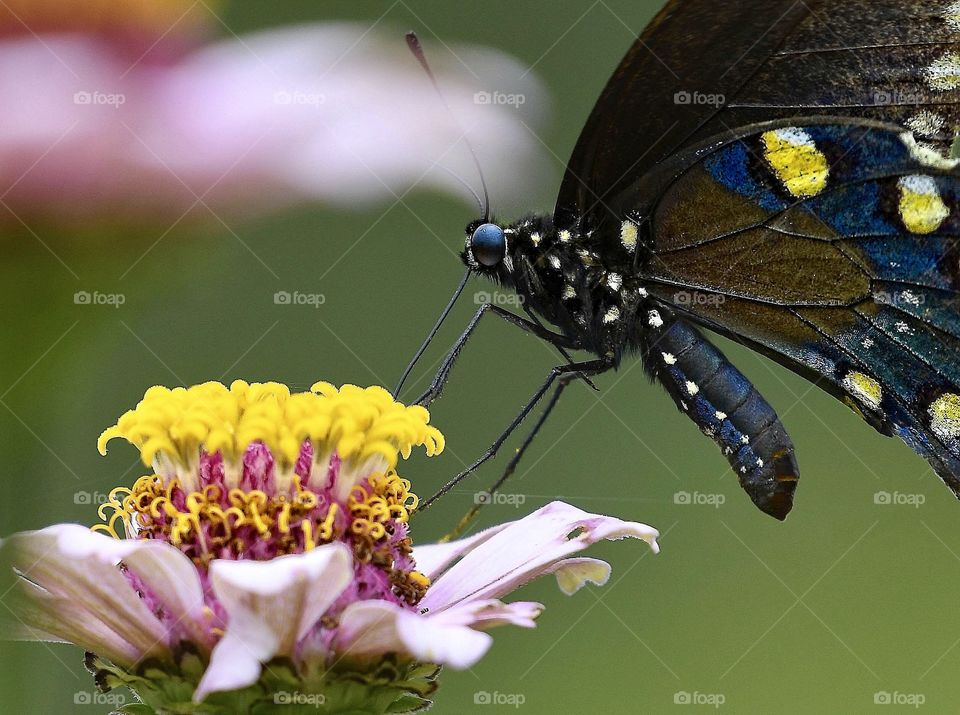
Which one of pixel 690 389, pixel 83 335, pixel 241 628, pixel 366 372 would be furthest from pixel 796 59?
pixel 366 372

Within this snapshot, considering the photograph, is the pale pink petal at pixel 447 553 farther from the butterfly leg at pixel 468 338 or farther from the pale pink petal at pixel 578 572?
the butterfly leg at pixel 468 338

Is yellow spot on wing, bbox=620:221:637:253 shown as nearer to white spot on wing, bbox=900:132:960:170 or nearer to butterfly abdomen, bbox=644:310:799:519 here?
butterfly abdomen, bbox=644:310:799:519

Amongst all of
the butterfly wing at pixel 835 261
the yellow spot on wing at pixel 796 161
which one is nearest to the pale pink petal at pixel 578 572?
the butterfly wing at pixel 835 261

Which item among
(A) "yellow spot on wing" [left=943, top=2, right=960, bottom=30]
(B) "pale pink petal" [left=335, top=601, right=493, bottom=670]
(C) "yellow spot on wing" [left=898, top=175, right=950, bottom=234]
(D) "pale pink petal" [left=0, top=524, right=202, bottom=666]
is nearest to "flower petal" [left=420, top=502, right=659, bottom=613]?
(B) "pale pink petal" [left=335, top=601, right=493, bottom=670]

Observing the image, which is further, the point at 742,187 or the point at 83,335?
the point at 742,187

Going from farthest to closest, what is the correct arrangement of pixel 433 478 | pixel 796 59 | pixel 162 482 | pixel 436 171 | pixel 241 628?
1. pixel 433 478
2. pixel 436 171
3. pixel 796 59
4. pixel 162 482
5. pixel 241 628

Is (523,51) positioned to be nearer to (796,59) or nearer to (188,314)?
(188,314)
